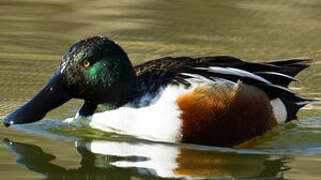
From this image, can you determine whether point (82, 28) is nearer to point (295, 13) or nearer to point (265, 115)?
point (295, 13)

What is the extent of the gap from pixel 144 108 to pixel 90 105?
489 millimetres

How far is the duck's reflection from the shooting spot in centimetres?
474

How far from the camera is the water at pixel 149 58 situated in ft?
16.2

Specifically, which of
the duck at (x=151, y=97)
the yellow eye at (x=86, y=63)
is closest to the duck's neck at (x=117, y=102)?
the duck at (x=151, y=97)

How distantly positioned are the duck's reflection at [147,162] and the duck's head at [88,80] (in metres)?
0.30

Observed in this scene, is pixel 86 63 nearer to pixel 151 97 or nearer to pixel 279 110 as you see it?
pixel 151 97

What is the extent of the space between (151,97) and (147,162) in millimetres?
655

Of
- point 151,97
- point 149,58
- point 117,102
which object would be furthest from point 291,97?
point 149,58

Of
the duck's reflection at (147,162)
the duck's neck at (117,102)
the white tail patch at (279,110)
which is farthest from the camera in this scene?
the white tail patch at (279,110)

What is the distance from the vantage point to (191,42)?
8.89 m

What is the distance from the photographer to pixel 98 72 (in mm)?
5543

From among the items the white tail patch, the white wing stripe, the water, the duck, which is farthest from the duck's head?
the white tail patch

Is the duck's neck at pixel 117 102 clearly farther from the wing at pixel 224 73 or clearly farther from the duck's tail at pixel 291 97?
the duck's tail at pixel 291 97

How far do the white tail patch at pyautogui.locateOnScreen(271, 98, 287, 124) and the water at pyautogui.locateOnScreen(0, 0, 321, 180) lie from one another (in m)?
0.10
